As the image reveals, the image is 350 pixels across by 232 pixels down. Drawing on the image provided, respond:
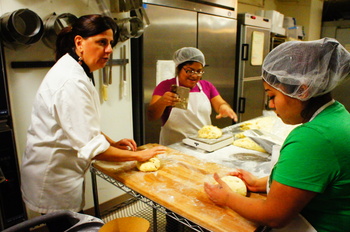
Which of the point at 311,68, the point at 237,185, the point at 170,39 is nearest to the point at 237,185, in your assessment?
the point at 237,185

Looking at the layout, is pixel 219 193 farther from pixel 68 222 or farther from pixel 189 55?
pixel 189 55

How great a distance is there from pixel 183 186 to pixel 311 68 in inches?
28.4

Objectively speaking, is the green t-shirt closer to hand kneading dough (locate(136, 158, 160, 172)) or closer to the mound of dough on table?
the mound of dough on table

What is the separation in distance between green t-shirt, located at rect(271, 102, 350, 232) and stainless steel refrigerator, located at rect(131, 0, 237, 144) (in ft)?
5.94

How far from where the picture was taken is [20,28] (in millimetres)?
1593

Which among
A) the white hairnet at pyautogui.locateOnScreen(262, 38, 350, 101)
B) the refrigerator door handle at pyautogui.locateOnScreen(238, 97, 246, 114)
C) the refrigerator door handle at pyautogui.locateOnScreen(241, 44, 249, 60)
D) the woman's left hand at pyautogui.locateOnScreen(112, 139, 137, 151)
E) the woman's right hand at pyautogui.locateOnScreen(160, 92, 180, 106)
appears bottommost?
the refrigerator door handle at pyautogui.locateOnScreen(238, 97, 246, 114)

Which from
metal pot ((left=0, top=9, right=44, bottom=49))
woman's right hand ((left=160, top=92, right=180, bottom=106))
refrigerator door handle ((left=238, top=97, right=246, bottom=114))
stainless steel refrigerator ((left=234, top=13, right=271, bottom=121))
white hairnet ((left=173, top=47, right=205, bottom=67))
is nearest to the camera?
metal pot ((left=0, top=9, right=44, bottom=49))

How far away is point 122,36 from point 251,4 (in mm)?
3165

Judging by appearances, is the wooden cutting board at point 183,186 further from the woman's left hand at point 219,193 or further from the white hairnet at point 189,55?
the white hairnet at point 189,55

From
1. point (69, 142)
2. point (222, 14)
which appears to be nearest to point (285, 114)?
point (69, 142)

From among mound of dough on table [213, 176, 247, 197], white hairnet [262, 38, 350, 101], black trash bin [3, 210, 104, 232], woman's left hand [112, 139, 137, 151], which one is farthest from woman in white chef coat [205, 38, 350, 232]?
woman's left hand [112, 139, 137, 151]

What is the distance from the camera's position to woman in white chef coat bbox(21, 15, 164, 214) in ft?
3.80

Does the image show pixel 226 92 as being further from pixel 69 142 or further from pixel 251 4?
pixel 69 142

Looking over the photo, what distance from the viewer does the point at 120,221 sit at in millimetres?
915
